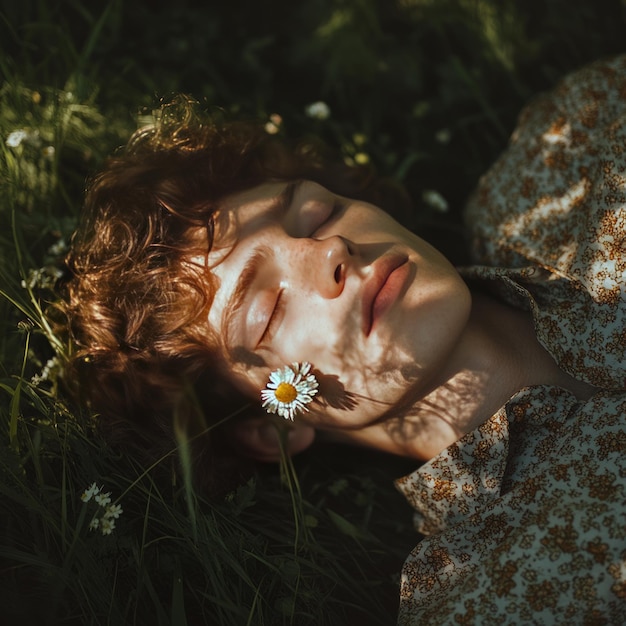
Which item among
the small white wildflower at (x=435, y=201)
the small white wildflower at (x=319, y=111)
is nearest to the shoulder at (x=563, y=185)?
the small white wildflower at (x=435, y=201)

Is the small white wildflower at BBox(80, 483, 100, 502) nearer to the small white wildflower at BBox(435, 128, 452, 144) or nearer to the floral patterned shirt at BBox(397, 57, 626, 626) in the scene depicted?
the floral patterned shirt at BBox(397, 57, 626, 626)

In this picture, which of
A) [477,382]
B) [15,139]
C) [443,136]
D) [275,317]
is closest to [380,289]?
[275,317]

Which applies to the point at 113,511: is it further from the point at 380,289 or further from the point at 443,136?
the point at 443,136

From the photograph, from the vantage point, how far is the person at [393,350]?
171 cm

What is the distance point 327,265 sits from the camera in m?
1.77

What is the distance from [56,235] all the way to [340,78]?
1508 mm

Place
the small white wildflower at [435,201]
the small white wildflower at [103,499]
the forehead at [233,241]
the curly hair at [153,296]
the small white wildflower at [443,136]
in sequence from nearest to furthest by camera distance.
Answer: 1. the small white wildflower at [103,499]
2. the forehead at [233,241]
3. the curly hair at [153,296]
4. the small white wildflower at [435,201]
5. the small white wildflower at [443,136]

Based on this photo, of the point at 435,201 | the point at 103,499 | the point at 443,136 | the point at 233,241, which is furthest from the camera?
the point at 443,136

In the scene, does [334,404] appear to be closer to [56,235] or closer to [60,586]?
[60,586]

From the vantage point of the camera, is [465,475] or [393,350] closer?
[393,350]

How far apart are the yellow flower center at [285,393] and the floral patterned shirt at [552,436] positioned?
52 centimetres

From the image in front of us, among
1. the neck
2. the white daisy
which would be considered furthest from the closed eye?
the neck

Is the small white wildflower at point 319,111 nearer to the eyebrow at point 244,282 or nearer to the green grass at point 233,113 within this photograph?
the green grass at point 233,113

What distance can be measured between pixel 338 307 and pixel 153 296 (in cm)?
61
